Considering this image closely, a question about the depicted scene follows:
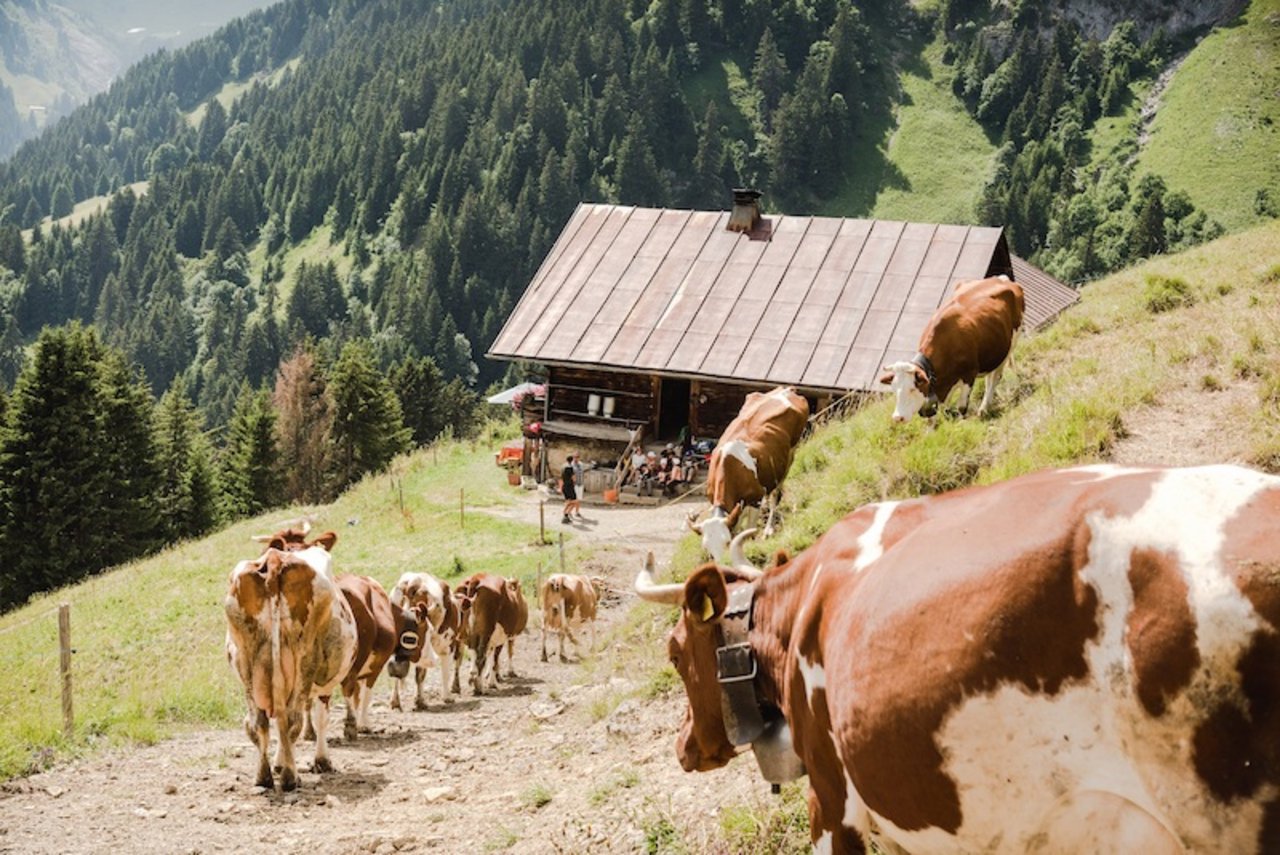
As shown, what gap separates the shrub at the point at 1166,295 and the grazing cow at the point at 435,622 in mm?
10157

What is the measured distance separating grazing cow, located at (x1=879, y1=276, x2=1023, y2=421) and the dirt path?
170 inches

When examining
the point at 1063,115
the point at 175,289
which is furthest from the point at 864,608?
the point at 175,289

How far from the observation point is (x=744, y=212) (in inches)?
1321

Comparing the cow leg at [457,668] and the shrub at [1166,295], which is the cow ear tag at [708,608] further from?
the shrub at [1166,295]

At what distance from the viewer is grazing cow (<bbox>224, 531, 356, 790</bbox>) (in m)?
9.52

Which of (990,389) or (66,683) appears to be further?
(990,389)

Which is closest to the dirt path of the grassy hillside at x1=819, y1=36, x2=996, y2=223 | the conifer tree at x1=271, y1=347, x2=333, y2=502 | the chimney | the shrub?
the shrub

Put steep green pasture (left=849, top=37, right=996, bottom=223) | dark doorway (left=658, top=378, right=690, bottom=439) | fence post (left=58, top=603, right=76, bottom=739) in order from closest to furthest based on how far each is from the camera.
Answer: fence post (left=58, top=603, right=76, bottom=739) < dark doorway (left=658, top=378, right=690, bottom=439) < steep green pasture (left=849, top=37, right=996, bottom=223)

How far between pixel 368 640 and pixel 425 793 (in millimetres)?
2314

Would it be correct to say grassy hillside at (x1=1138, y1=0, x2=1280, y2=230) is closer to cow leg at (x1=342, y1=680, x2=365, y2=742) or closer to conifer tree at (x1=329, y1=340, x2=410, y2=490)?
conifer tree at (x1=329, y1=340, x2=410, y2=490)

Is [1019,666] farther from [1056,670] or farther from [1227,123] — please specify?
[1227,123]

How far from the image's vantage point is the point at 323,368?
269ft

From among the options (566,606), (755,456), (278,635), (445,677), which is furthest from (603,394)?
(278,635)

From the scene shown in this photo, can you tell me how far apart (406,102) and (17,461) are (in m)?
150
